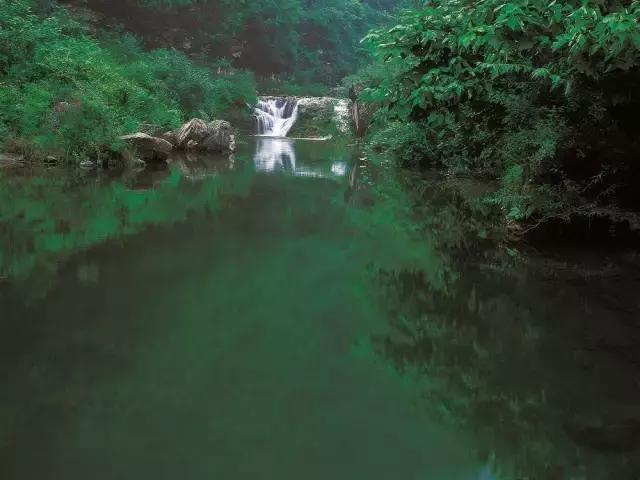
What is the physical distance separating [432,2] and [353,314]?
5.03m

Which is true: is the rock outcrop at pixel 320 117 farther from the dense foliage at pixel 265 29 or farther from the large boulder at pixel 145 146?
the large boulder at pixel 145 146

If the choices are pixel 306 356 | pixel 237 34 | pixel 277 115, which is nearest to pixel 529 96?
pixel 306 356

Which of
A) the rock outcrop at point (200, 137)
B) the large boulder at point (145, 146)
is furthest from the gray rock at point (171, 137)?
the large boulder at point (145, 146)

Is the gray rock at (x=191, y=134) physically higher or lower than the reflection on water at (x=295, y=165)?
higher

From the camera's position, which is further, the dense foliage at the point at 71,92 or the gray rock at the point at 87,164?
→ the dense foliage at the point at 71,92

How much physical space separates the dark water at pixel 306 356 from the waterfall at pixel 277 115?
26345 mm

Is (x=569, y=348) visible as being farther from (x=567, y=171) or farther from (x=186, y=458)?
(x=567, y=171)

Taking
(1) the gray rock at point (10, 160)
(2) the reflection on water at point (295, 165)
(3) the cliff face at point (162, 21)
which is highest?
(3) the cliff face at point (162, 21)

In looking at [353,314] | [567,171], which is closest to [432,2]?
[567,171]

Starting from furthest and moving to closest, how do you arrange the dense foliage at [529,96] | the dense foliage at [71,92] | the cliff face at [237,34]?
the cliff face at [237,34] → the dense foliage at [71,92] → the dense foliage at [529,96]

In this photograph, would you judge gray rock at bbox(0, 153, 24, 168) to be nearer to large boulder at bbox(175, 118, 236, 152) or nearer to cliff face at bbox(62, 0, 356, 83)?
large boulder at bbox(175, 118, 236, 152)

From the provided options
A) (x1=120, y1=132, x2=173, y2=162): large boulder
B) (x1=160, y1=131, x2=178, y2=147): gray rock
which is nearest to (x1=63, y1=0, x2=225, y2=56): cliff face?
(x1=160, y1=131, x2=178, y2=147): gray rock

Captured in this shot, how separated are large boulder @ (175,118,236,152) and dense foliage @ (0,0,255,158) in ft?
2.79

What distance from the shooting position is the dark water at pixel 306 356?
109 inches
